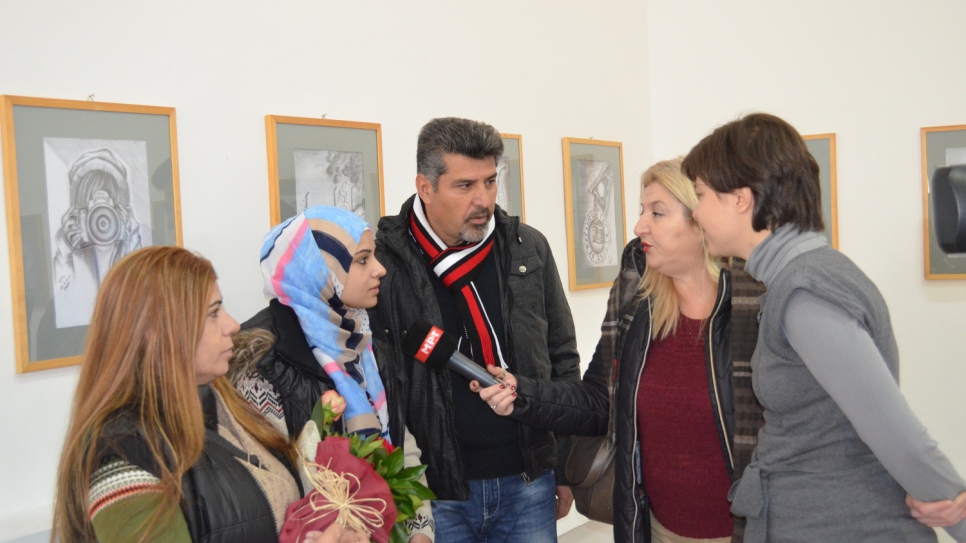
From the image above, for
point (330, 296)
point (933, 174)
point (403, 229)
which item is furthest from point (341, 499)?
point (933, 174)

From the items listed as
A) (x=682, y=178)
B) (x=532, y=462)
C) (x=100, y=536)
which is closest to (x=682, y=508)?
(x=532, y=462)

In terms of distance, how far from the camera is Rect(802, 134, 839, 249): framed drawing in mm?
4699

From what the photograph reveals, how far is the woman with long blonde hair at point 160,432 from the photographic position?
139 centimetres

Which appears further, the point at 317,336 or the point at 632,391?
the point at 632,391

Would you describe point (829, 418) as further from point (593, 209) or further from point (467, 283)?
point (593, 209)

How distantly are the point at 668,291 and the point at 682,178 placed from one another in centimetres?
34

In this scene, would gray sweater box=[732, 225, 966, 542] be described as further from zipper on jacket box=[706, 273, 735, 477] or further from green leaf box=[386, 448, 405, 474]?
green leaf box=[386, 448, 405, 474]

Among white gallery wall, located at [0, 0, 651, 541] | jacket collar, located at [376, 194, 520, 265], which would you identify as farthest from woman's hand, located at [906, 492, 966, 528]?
white gallery wall, located at [0, 0, 651, 541]

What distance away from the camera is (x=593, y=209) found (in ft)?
15.3

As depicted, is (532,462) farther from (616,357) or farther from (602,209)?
(602,209)

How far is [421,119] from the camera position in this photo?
362 centimetres

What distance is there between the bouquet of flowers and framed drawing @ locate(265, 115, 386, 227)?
1.30 m

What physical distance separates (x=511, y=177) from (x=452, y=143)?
1.52 metres

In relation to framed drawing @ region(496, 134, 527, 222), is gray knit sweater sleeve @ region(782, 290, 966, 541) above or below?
below
